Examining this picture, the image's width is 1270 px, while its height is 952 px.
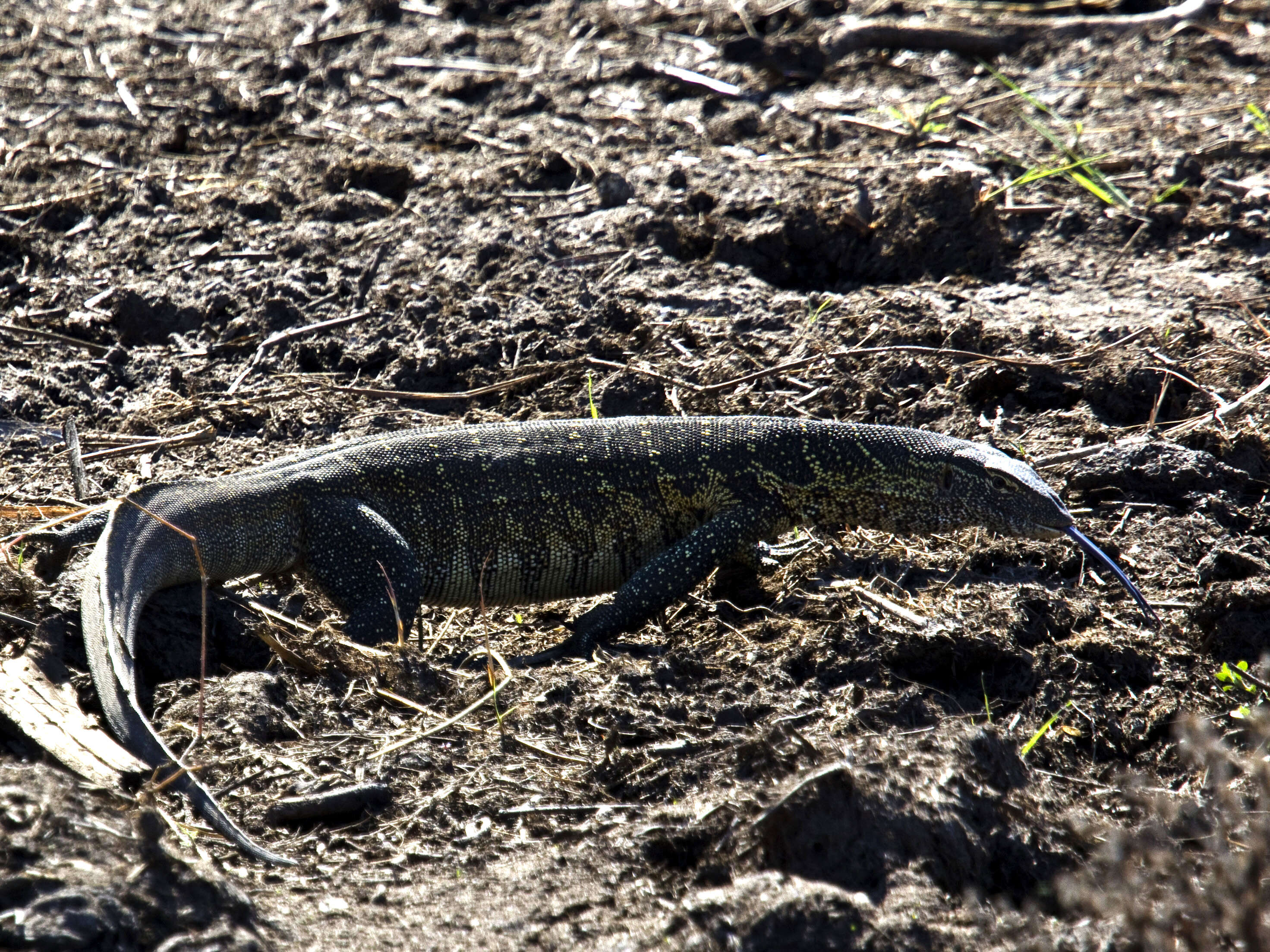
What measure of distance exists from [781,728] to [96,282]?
615 cm

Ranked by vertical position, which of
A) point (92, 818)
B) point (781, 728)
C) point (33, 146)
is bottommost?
point (781, 728)

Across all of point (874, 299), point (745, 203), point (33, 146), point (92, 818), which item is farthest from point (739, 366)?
point (33, 146)

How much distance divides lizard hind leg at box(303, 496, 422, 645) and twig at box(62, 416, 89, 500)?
118 cm

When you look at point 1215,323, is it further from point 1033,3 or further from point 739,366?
point 1033,3

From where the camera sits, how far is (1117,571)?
4855mm

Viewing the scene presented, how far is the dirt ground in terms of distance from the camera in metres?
3.11

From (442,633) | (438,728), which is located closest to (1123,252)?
(442,633)

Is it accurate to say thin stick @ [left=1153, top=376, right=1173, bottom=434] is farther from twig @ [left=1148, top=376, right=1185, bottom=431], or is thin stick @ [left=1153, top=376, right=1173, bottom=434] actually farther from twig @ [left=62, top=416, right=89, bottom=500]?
twig @ [left=62, top=416, right=89, bottom=500]

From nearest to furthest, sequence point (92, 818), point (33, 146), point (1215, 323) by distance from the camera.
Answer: point (92, 818) < point (1215, 323) < point (33, 146)

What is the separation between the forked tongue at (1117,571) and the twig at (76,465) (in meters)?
4.32

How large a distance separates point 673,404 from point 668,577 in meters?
1.63

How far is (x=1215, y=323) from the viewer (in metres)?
7.00

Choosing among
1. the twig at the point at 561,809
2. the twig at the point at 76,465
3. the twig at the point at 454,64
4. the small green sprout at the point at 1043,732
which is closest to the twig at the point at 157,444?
the twig at the point at 76,465

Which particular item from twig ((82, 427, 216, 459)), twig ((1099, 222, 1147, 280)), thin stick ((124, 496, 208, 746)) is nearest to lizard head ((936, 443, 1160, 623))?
twig ((1099, 222, 1147, 280))
